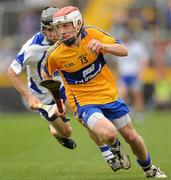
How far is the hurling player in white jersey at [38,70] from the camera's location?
460 inches

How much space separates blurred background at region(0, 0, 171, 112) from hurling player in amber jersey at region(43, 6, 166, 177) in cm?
1356

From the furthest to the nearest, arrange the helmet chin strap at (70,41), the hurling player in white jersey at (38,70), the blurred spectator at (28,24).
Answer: the blurred spectator at (28,24) < the hurling player in white jersey at (38,70) < the helmet chin strap at (70,41)

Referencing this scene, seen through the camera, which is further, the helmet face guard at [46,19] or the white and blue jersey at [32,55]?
the white and blue jersey at [32,55]

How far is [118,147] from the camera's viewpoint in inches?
415

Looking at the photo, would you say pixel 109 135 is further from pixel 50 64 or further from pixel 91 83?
pixel 50 64

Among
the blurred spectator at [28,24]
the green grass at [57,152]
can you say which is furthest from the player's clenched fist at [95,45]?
the blurred spectator at [28,24]

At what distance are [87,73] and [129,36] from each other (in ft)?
46.9

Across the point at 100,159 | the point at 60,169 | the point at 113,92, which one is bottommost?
the point at 100,159

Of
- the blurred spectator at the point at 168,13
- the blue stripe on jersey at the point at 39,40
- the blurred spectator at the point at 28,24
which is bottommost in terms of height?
the blurred spectator at the point at 28,24

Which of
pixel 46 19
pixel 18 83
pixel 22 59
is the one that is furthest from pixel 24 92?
pixel 46 19

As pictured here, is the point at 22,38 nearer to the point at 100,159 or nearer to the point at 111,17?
the point at 111,17

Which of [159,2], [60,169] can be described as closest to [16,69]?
[60,169]

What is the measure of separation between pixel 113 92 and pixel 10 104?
1608 centimetres

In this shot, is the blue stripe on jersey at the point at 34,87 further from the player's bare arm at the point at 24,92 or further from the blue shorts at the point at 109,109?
the blue shorts at the point at 109,109
